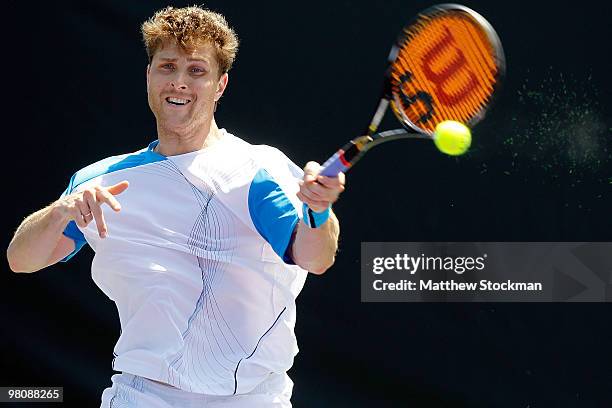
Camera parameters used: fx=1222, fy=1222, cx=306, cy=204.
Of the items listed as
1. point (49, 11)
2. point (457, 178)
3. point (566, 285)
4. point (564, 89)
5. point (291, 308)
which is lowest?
point (291, 308)

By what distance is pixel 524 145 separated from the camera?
13.1 ft

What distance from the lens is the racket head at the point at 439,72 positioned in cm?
262

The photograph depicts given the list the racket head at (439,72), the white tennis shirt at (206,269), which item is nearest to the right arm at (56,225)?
the white tennis shirt at (206,269)

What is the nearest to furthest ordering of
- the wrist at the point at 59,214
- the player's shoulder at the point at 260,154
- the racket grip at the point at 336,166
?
the racket grip at the point at 336,166 < the wrist at the point at 59,214 < the player's shoulder at the point at 260,154

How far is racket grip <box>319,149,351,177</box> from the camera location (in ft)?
7.98

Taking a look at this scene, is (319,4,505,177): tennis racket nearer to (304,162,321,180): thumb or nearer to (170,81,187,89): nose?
(304,162,321,180): thumb

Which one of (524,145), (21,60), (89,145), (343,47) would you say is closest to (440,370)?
(524,145)

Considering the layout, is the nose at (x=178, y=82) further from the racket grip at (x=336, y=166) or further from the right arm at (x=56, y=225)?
the racket grip at (x=336, y=166)

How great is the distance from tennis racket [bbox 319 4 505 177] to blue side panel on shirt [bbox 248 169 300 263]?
26 cm

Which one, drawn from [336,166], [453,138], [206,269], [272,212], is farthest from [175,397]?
[453,138]

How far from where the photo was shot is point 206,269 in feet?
9.51

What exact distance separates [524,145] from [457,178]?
0.24m

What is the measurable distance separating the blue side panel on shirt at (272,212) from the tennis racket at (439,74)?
26 centimetres

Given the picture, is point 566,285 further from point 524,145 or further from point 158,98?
point 158,98
